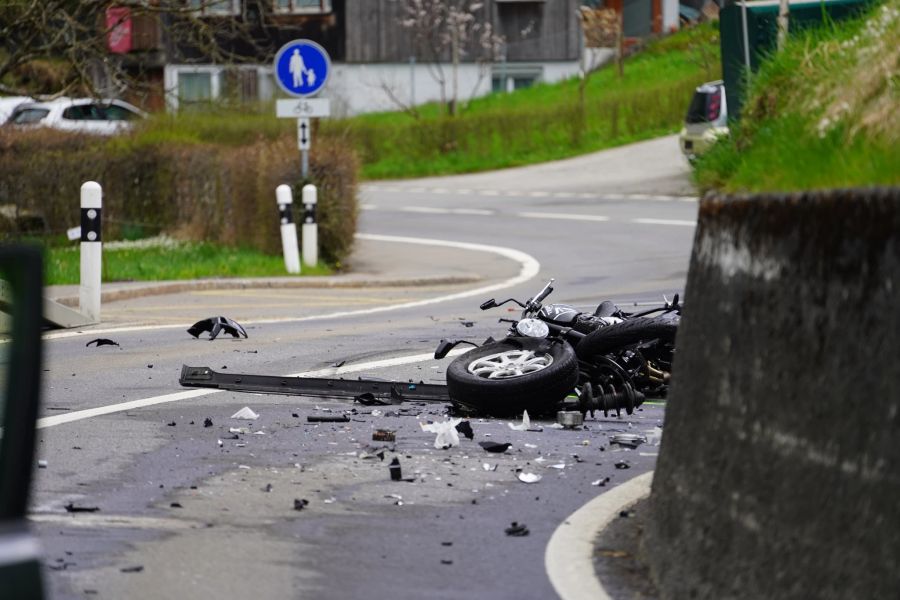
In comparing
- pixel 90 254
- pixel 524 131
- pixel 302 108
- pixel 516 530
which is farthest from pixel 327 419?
pixel 524 131

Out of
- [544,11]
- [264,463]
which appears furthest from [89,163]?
[544,11]

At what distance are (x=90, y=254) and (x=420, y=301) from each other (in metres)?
3.94

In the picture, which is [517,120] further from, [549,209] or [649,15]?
[649,15]

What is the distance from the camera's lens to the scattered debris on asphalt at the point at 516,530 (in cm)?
681

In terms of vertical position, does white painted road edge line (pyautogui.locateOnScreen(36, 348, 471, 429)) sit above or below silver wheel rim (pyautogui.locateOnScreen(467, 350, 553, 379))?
below

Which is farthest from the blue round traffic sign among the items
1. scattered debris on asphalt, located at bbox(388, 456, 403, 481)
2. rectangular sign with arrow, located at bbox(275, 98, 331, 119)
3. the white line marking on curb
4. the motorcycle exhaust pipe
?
scattered debris on asphalt, located at bbox(388, 456, 403, 481)

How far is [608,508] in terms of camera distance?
7207 mm

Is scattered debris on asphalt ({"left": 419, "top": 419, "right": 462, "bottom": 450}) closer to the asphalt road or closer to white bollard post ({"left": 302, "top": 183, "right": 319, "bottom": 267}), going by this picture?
the asphalt road

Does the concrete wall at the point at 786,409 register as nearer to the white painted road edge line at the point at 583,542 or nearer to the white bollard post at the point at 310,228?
the white painted road edge line at the point at 583,542

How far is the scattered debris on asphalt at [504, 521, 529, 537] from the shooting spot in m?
6.81

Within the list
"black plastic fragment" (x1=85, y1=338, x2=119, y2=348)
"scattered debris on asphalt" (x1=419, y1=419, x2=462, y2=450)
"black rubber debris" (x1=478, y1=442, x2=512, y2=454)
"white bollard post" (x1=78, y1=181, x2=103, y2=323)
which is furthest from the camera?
"white bollard post" (x1=78, y1=181, x2=103, y2=323)

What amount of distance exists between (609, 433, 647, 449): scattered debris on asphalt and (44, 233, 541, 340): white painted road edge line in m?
4.24

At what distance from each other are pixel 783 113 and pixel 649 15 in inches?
2207

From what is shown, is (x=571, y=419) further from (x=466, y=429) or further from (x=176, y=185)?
(x=176, y=185)
